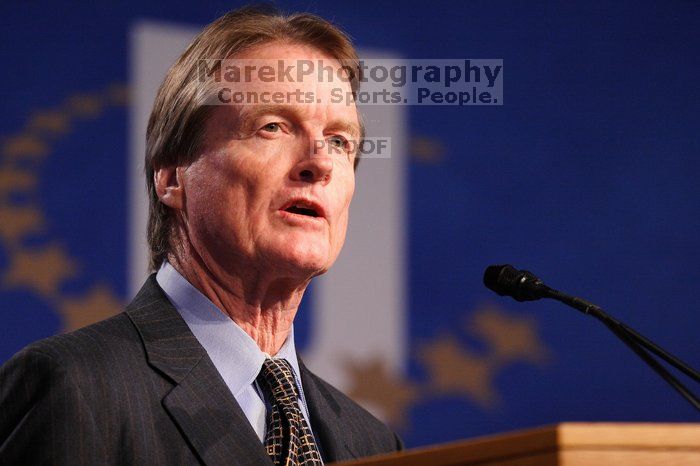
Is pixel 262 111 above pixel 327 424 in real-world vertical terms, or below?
above

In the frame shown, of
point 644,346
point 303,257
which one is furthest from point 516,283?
point 303,257

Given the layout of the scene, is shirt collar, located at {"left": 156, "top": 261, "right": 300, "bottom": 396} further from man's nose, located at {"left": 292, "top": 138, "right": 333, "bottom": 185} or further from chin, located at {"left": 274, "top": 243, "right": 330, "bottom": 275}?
man's nose, located at {"left": 292, "top": 138, "right": 333, "bottom": 185}

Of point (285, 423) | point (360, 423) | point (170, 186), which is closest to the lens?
point (285, 423)

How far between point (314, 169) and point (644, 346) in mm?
679

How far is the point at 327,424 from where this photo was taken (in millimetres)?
1870

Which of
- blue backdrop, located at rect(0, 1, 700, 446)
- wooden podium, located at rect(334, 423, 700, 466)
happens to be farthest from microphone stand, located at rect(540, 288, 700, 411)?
blue backdrop, located at rect(0, 1, 700, 446)

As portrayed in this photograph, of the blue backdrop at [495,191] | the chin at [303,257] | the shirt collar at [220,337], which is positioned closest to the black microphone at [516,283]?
the chin at [303,257]

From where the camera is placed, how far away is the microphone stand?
1.35 m

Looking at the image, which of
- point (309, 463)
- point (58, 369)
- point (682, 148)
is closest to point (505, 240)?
point (682, 148)

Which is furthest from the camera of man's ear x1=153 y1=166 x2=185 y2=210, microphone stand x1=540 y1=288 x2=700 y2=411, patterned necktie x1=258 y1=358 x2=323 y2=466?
man's ear x1=153 y1=166 x2=185 y2=210

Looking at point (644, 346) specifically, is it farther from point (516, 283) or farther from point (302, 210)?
point (302, 210)

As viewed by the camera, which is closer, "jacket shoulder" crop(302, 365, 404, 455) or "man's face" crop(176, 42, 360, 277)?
"man's face" crop(176, 42, 360, 277)

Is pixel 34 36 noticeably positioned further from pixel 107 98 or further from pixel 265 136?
pixel 265 136

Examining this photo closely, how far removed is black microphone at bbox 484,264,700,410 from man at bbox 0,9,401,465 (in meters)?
0.37
